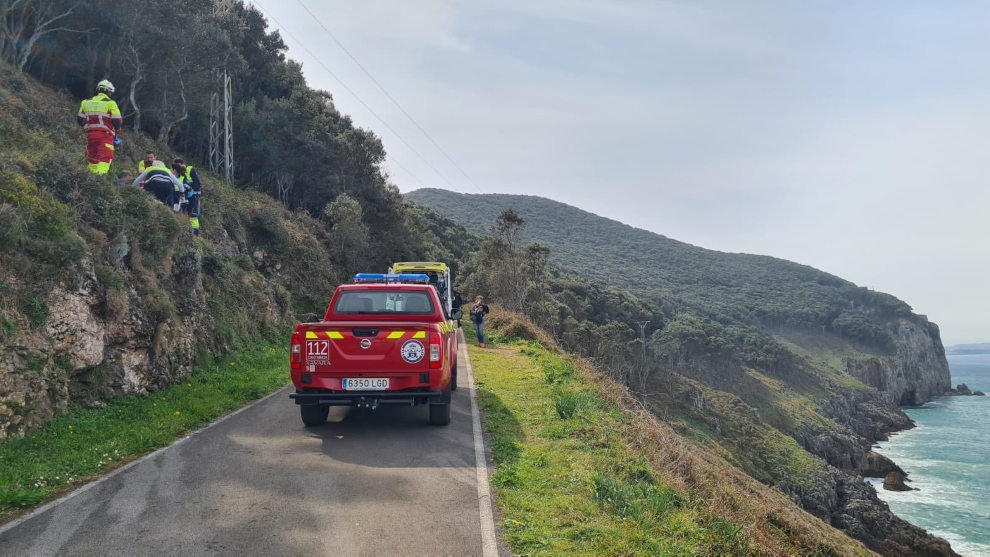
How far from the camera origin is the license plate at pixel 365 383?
791cm

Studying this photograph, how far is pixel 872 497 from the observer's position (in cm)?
4391

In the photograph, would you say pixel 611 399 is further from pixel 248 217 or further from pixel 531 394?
pixel 248 217

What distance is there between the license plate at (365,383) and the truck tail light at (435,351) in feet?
2.19

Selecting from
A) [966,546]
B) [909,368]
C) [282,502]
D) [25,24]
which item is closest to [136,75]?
[25,24]

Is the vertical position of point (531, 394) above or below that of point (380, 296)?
below

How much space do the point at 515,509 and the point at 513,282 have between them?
33.9 metres

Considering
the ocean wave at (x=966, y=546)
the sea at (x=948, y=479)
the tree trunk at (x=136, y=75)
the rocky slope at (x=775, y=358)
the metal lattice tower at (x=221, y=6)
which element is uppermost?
the metal lattice tower at (x=221, y=6)

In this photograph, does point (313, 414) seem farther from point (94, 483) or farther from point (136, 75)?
point (136, 75)

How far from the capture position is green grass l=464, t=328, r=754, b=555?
4.85 m

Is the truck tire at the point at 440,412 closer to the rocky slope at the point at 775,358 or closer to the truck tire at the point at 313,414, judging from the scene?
the truck tire at the point at 313,414

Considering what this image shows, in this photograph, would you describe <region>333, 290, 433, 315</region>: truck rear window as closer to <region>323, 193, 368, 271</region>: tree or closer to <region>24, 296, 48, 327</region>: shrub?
<region>24, 296, 48, 327</region>: shrub

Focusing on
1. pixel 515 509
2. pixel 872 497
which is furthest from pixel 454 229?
pixel 515 509

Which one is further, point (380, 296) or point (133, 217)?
point (133, 217)

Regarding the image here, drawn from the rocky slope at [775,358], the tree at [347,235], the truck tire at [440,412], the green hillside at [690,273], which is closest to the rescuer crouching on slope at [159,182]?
the truck tire at [440,412]
